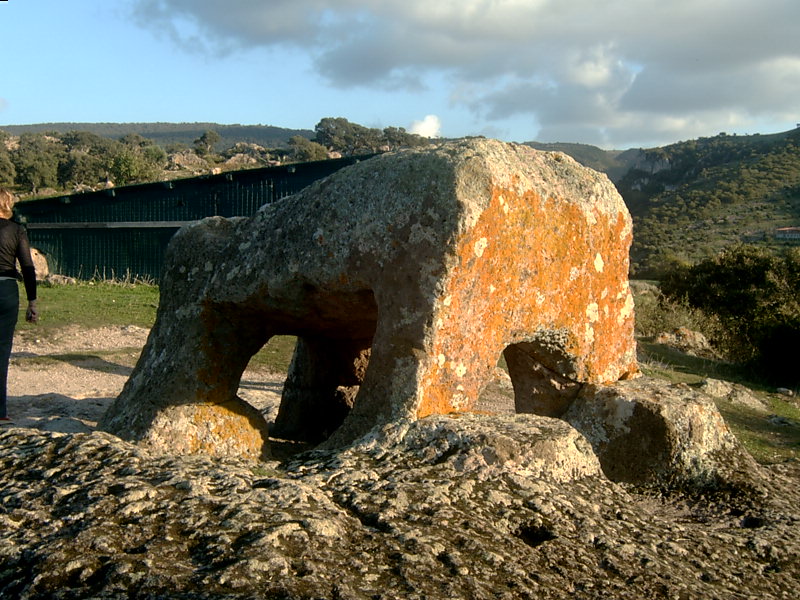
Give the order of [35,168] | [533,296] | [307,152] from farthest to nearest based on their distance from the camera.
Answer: [307,152]
[35,168]
[533,296]

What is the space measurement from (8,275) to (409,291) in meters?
4.54

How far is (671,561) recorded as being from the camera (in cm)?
285

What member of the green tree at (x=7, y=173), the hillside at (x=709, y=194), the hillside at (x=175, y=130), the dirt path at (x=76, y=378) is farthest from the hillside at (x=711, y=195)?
the hillside at (x=175, y=130)

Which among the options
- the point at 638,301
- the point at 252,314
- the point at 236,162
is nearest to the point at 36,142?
the point at 236,162

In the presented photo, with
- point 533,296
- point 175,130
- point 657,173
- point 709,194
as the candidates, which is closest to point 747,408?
point 533,296

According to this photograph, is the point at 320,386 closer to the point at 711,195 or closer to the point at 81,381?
the point at 81,381

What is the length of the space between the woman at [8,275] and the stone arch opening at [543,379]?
4.48m

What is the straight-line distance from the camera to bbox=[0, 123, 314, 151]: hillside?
354 ft

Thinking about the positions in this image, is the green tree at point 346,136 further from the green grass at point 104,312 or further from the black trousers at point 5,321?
the black trousers at point 5,321

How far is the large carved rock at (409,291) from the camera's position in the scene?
431 centimetres

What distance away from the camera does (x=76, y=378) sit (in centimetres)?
1011

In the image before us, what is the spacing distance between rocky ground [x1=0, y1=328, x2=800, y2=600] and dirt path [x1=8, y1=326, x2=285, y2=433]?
144 inches

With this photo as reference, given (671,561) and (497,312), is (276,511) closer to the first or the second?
(671,561)

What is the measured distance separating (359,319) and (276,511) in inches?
108
